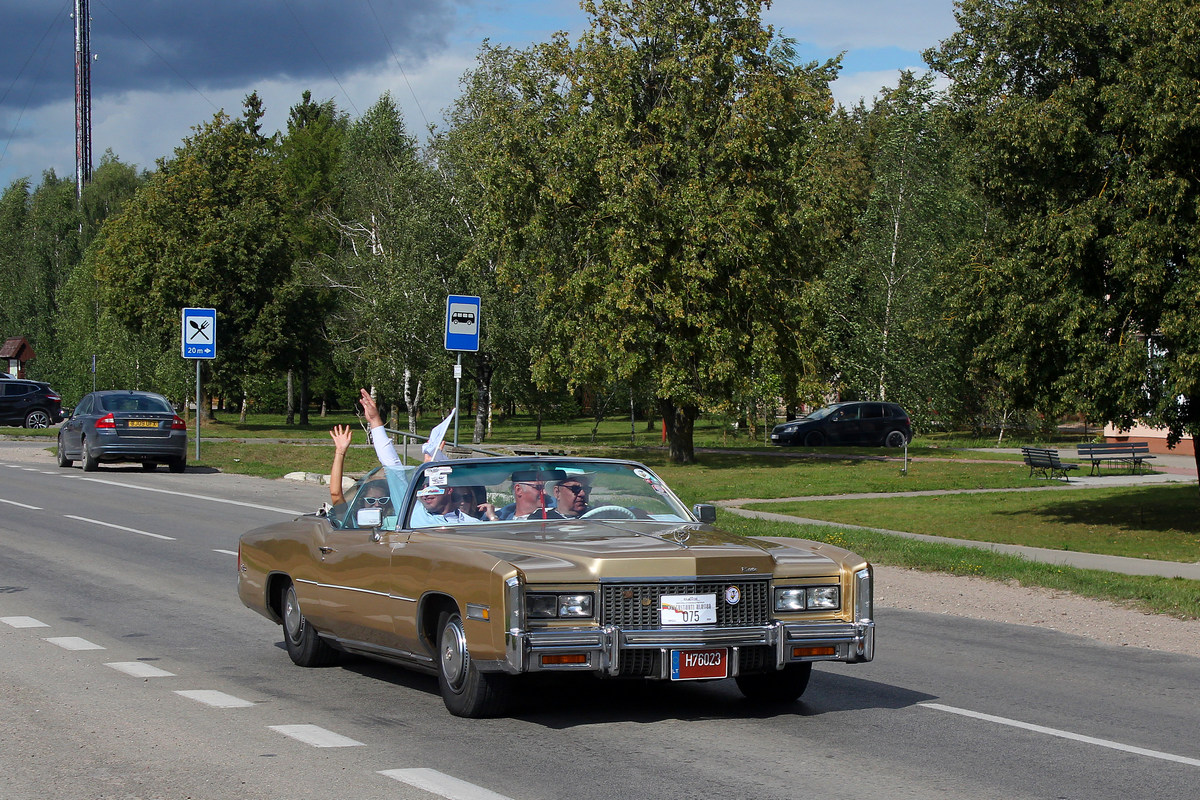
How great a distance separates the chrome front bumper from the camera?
6594 mm

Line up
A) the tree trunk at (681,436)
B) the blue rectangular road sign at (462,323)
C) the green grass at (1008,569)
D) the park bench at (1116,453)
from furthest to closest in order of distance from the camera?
the tree trunk at (681,436)
the park bench at (1116,453)
the blue rectangular road sign at (462,323)
the green grass at (1008,569)

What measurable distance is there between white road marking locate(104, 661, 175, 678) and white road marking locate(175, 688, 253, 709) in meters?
0.57

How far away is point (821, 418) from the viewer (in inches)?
1827

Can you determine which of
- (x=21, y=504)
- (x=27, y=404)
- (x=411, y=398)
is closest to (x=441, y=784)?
(x=21, y=504)

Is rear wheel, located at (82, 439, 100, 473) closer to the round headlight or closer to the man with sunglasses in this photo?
the man with sunglasses

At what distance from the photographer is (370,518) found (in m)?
8.27

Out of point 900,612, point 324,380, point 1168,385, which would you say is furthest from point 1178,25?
point 324,380

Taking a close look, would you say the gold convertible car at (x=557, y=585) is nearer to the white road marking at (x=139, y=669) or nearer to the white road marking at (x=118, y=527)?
the white road marking at (x=139, y=669)

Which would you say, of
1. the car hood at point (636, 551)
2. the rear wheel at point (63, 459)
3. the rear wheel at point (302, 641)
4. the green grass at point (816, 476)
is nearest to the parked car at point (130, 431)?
the rear wheel at point (63, 459)

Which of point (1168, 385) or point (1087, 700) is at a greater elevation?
point (1168, 385)

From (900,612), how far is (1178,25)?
10.0m

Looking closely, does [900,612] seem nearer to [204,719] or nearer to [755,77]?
[204,719]

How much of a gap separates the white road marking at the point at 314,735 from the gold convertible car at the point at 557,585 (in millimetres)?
692

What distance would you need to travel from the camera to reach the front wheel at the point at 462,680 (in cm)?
709
